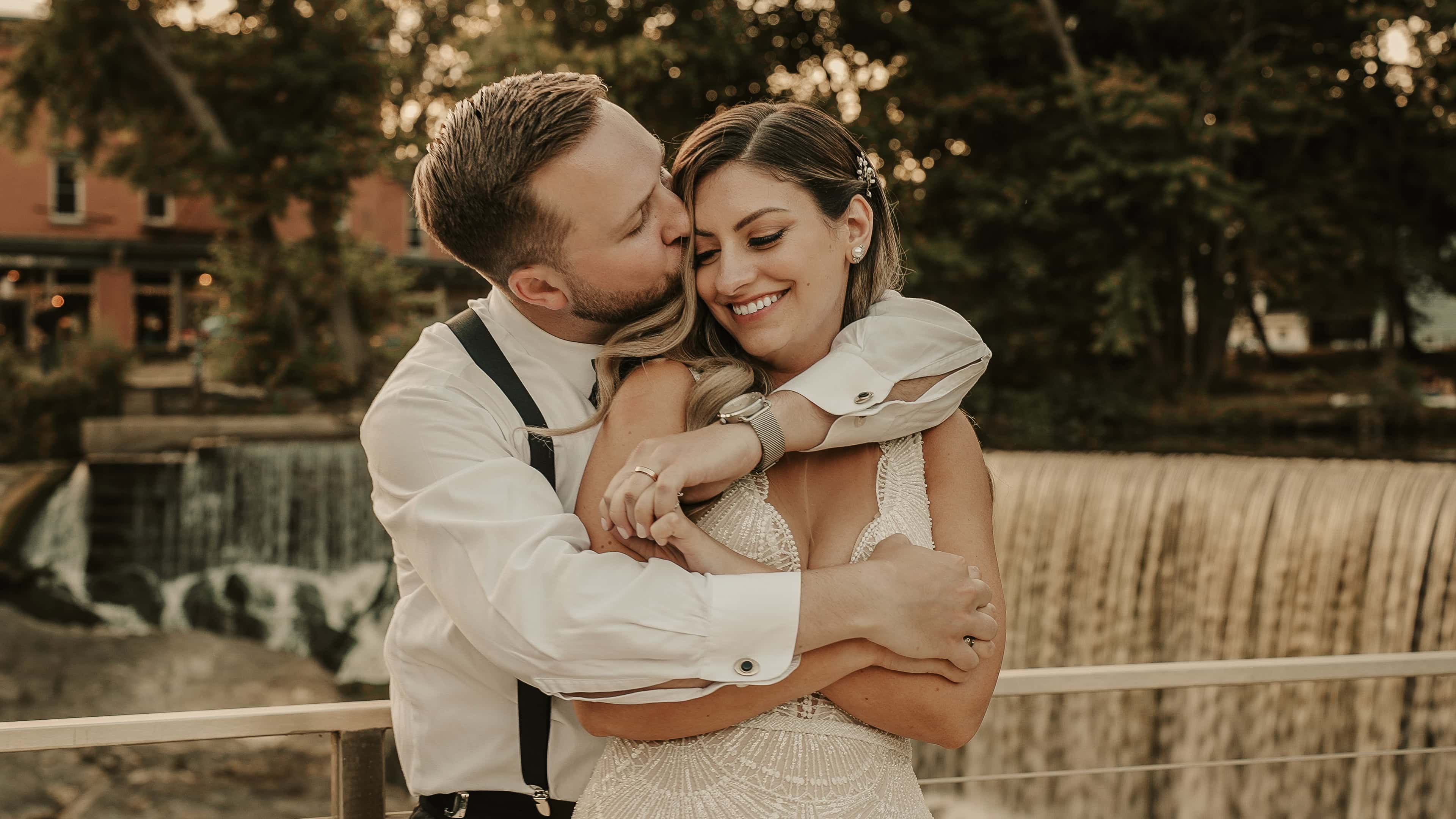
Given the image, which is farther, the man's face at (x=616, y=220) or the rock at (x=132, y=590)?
the rock at (x=132, y=590)

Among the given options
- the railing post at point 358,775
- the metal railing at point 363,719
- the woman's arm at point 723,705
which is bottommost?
the railing post at point 358,775

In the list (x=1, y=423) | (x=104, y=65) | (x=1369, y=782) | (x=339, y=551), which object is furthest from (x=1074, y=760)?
(x=104, y=65)

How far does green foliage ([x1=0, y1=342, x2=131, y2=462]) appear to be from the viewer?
15.4 metres

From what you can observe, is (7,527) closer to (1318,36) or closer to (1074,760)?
(1074,760)

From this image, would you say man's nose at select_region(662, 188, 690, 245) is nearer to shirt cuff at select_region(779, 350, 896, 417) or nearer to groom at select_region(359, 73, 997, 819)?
groom at select_region(359, 73, 997, 819)

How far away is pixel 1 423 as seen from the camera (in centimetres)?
1538

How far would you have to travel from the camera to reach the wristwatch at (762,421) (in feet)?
4.76

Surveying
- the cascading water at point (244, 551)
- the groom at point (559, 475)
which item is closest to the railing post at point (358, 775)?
the groom at point (559, 475)

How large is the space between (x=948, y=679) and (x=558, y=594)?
508 mm

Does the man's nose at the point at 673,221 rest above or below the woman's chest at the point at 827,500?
above

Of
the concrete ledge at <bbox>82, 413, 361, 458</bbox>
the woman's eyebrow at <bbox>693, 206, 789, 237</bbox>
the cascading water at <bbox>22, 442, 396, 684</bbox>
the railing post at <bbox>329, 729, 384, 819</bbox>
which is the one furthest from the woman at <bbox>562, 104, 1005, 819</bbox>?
the concrete ledge at <bbox>82, 413, 361, 458</bbox>

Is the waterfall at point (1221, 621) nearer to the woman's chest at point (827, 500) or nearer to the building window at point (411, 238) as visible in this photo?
the woman's chest at point (827, 500)

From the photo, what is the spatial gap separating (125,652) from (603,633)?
40.9ft

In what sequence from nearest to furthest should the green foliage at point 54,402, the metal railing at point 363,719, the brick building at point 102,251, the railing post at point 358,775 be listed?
the metal railing at point 363,719 → the railing post at point 358,775 → the green foliage at point 54,402 → the brick building at point 102,251
